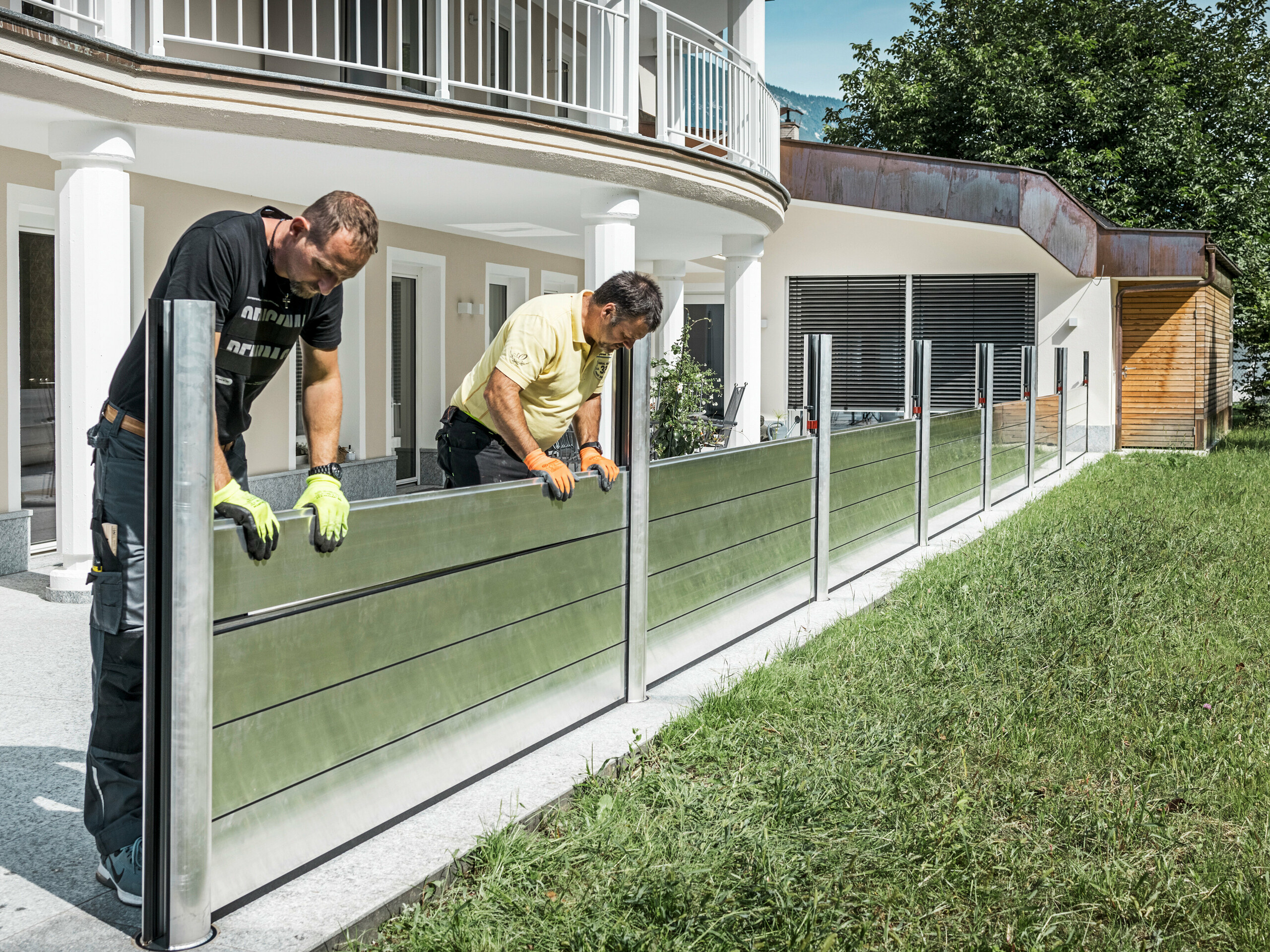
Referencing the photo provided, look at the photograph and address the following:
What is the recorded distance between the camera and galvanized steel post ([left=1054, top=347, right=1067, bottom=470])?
16.2 m

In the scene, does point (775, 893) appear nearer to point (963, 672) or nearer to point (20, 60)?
point (963, 672)

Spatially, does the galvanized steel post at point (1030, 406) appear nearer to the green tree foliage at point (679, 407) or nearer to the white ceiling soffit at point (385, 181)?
the white ceiling soffit at point (385, 181)

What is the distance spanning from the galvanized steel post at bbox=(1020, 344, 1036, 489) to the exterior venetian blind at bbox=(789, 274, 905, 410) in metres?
5.39

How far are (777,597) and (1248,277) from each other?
1057 inches

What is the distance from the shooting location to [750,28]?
1340cm

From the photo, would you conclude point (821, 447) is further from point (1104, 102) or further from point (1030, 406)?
point (1104, 102)

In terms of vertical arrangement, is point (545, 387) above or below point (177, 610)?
above

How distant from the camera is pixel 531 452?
445cm

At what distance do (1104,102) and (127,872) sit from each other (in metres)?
33.7

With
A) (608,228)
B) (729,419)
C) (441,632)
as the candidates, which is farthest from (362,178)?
(441,632)

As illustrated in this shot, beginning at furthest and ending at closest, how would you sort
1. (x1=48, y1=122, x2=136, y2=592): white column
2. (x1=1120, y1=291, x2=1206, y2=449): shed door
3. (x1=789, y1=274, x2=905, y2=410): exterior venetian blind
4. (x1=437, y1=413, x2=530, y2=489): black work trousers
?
(x1=789, y1=274, x2=905, y2=410): exterior venetian blind < (x1=1120, y1=291, x2=1206, y2=449): shed door < (x1=48, y1=122, x2=136, y2=592): white column < (x1=437, y1=413, x2=530, y2=489): black work trousers

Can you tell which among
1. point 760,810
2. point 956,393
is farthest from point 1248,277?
point 760,810

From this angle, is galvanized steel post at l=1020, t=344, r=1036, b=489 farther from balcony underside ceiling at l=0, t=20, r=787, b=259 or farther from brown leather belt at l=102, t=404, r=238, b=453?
brown leather belt at l=102, t=404, r=238, b=453

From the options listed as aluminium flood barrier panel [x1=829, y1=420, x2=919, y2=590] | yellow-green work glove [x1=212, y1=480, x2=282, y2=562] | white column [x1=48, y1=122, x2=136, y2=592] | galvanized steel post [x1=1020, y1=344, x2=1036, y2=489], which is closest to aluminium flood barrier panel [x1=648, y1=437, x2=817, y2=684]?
aluminium flood barrier panel [x1=829, y1=420, x2=919, y2=590]
